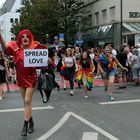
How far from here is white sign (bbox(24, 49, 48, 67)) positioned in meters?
9.05

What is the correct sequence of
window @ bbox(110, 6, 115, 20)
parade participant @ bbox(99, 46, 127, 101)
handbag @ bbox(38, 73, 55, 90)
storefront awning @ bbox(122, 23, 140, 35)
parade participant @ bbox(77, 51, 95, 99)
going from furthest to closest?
window @ bbox(110, 6, 115, 20), storefront awning @ bbox(122, 23, 140, 35), parade participant @ bbox(77, 51, 95, 99), parade participant @ bbox(99, 46, 127, 101), handbag @ bbox(38, 73, 55, 90)

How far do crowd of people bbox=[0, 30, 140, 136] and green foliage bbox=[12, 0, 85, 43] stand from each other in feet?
76.4

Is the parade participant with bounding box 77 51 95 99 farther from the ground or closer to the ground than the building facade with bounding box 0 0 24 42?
closer to the ground

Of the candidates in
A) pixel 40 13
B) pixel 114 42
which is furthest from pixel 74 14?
pixel 114 42

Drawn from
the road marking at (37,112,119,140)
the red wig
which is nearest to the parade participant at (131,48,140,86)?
the road marking at (37,112,119,140)

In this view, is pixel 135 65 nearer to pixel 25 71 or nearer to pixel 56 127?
pixel 56 127

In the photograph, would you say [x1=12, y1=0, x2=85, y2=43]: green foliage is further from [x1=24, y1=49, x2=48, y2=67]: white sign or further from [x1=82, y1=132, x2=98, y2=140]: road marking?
[x1=82, y1=132, x2=98, y2=140]: road marking

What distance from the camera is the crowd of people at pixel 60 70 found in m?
8.98

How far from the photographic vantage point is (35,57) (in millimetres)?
9297

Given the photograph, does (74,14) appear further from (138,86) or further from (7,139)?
(7,139)

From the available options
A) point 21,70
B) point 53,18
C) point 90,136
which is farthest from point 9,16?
point 90,136

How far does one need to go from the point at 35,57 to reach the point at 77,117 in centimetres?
248

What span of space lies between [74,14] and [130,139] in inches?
1590

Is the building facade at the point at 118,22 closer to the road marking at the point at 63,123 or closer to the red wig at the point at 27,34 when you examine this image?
the road marking at the point at 63,123
